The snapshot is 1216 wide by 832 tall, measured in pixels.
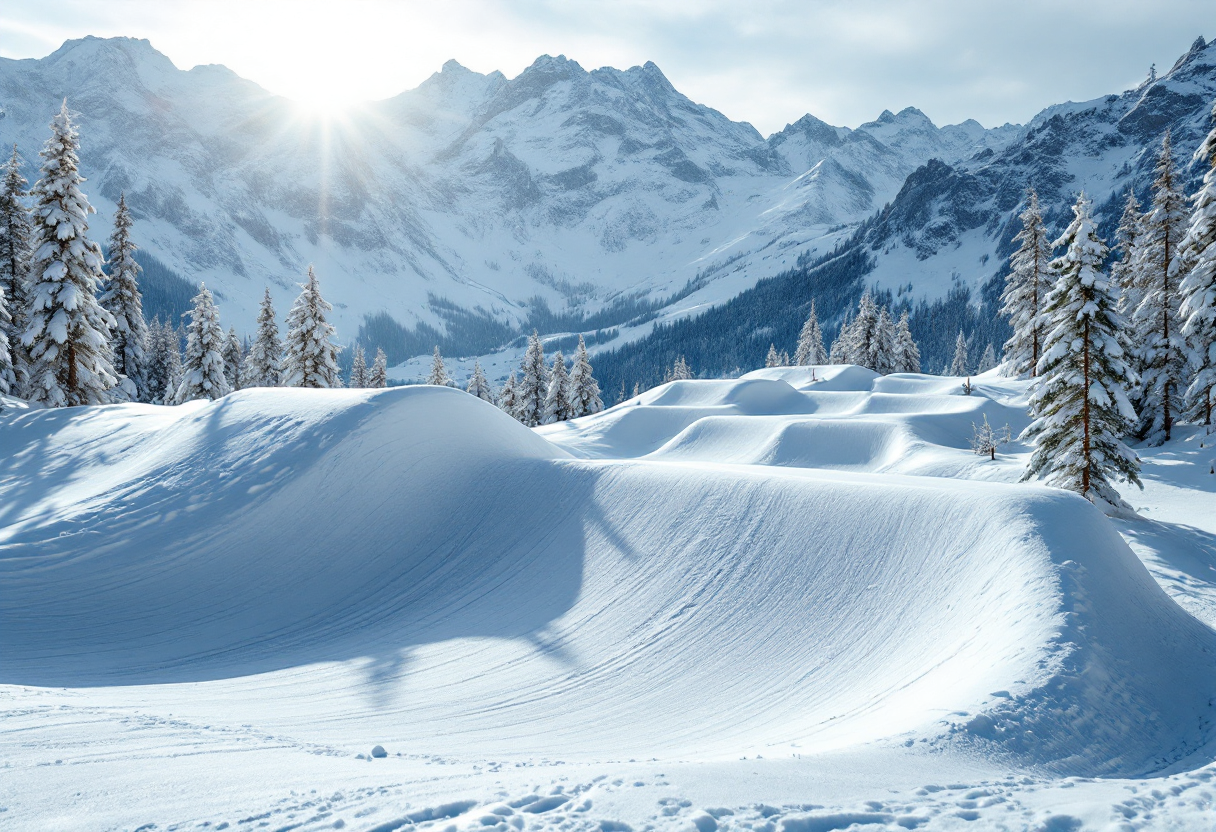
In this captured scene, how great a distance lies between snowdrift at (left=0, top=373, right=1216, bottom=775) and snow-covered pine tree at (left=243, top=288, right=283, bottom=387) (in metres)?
22.5

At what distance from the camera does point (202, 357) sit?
124ft

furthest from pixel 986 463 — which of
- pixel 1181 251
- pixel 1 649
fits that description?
pixel 1 649

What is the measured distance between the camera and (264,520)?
1380 cm

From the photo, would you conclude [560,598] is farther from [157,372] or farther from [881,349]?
[157,372]

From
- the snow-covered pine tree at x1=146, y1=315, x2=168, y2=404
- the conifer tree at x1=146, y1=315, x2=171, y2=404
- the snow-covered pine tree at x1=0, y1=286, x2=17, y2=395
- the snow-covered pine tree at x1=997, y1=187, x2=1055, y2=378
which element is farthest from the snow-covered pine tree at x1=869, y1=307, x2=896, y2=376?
the snow-covered pine tree at x1=146, y1=315, x2=168, y2=404

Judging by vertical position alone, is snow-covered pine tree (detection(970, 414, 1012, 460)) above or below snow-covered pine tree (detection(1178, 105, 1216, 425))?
below

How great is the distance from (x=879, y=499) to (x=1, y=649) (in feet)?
47.2

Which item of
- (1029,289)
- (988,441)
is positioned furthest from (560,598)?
(1029,289)

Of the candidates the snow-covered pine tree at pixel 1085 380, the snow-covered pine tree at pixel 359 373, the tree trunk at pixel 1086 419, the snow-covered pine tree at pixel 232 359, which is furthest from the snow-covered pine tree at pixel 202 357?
the tree trunk at pixel 1086 419

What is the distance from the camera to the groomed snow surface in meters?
4.95

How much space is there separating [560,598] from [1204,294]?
25168 mm

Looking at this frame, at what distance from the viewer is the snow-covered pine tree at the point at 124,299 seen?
3547 cm

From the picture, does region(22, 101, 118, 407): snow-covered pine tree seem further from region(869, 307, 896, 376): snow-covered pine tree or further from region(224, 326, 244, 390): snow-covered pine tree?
region(869, 307, 896, 376): snow-covered pine tree

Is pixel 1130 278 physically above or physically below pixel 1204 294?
above
